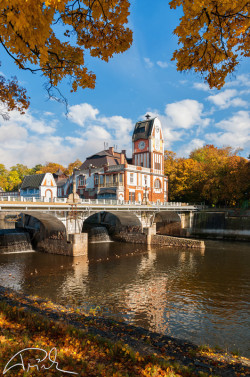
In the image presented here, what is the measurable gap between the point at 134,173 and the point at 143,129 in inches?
555

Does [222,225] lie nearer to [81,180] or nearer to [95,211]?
[95,211]

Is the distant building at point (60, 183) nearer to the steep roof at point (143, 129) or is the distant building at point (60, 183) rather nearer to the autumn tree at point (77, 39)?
the steep roof at point (143, 129)

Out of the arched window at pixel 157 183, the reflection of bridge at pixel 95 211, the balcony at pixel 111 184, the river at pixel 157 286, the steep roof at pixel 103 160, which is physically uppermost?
the steep roof at pixel 103 160

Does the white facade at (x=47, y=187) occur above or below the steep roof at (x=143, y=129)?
below

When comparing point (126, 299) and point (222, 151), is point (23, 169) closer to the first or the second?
point (222, 151)

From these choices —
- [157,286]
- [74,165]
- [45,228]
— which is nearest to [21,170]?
[74,165]

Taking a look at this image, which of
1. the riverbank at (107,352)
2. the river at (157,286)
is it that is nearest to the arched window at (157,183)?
the river at (157,286)

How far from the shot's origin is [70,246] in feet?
112

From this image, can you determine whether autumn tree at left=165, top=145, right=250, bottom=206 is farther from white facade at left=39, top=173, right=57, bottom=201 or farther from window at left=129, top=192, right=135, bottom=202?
white facade at left=39, top=173, right=57, bottom=201

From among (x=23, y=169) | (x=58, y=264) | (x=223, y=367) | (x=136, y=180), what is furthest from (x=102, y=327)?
(x=23, y=169)

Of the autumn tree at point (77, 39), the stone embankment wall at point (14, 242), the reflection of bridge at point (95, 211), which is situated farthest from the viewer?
the stone embankment wall at point (14, 242)

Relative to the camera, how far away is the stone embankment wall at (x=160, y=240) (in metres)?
40.3

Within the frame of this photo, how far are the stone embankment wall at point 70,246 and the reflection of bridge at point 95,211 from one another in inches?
61.8

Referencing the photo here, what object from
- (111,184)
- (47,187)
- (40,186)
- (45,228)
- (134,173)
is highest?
(134,173)
